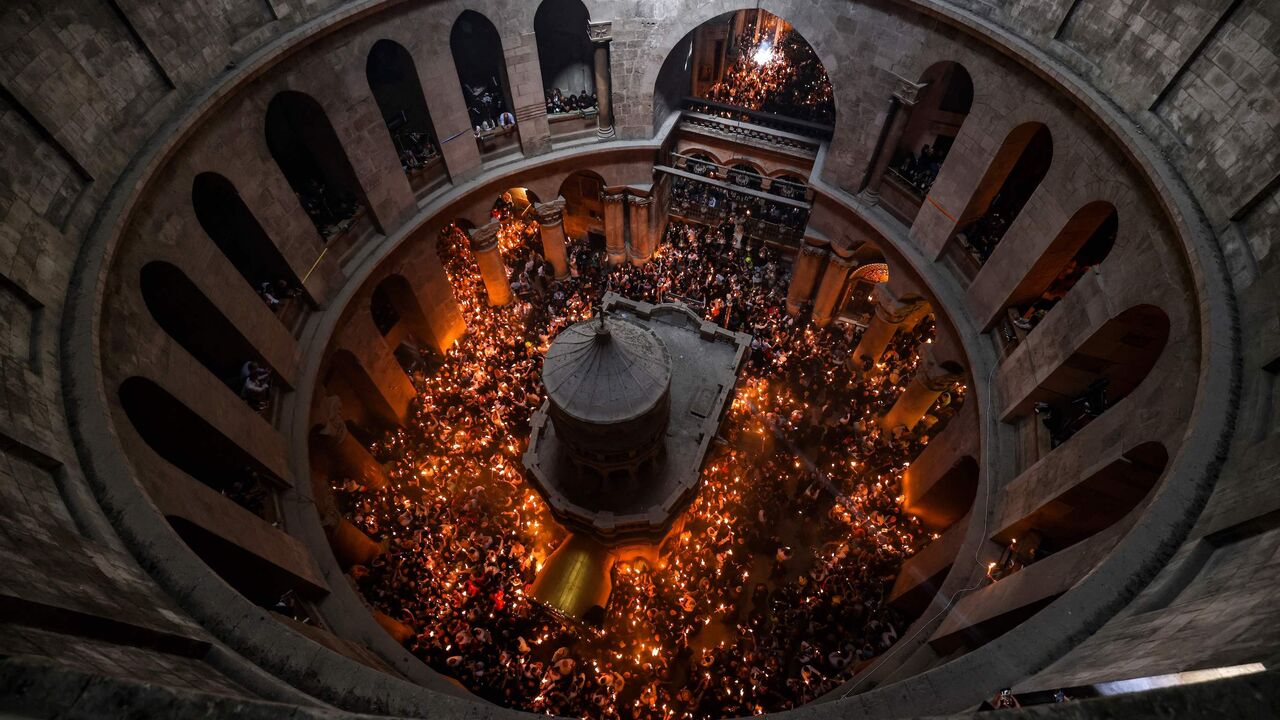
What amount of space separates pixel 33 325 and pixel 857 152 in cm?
1760

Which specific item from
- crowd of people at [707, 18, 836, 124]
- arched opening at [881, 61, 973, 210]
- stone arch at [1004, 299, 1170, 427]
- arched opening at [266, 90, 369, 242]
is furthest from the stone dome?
crowd of people at [707, 18, 836, 124]

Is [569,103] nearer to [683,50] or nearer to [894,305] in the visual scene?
[683,50]

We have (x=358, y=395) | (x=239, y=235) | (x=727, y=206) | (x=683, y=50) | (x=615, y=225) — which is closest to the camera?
(x=239, y=235)

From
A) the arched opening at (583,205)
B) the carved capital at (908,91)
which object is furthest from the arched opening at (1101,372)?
the arched opening at (583,205)

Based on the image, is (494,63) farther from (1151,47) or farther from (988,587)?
(988,587)

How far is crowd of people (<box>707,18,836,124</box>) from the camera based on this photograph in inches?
874

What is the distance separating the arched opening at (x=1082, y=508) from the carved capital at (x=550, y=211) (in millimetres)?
15825

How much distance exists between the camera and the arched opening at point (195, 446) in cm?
1030

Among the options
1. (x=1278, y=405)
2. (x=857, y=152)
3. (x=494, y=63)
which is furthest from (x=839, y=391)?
(x=494, y=63)

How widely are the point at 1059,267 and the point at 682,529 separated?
10.8 meters

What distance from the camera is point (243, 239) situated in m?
13.9

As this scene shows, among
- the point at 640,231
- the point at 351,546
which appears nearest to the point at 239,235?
the point at 351,546

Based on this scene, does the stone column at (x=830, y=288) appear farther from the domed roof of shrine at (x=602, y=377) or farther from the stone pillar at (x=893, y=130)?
the domed roof of shrine at (x=602, y=377)

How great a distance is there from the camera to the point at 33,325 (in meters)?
7.76
